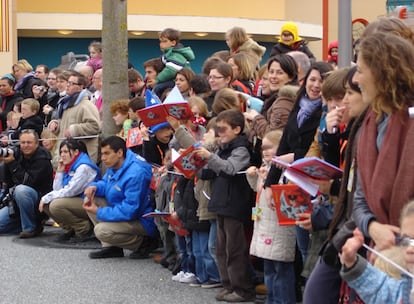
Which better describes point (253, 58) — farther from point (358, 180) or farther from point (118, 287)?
point (358, 180)

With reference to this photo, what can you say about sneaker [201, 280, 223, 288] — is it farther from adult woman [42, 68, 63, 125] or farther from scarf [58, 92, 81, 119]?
adult woman [42, 68, 63, 125]

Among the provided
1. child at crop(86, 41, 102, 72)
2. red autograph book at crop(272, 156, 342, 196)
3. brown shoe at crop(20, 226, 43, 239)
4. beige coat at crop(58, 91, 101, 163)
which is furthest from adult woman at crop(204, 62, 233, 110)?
child at crop(86, 41, 102, 72)

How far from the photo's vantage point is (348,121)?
564 cm

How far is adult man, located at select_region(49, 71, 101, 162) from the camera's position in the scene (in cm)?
1189

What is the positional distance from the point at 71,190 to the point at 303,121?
519 centimetres

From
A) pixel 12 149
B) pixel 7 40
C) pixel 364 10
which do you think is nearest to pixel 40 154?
pixel 12 149

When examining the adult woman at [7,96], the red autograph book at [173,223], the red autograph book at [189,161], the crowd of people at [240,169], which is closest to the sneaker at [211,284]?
the crowd of people at [240,169]

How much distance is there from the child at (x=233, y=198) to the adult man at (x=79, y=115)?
13.4ft

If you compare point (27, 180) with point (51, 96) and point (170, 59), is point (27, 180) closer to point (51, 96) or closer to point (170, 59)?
point (170, 59)

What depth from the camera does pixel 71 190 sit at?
11.2m

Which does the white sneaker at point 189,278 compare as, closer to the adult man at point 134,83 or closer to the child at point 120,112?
the child at point 120,112

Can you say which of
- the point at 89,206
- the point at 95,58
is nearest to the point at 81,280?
the point at 89,206

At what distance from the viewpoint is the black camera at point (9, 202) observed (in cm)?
1217

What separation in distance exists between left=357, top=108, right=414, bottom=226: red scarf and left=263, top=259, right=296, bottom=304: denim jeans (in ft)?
9.12
